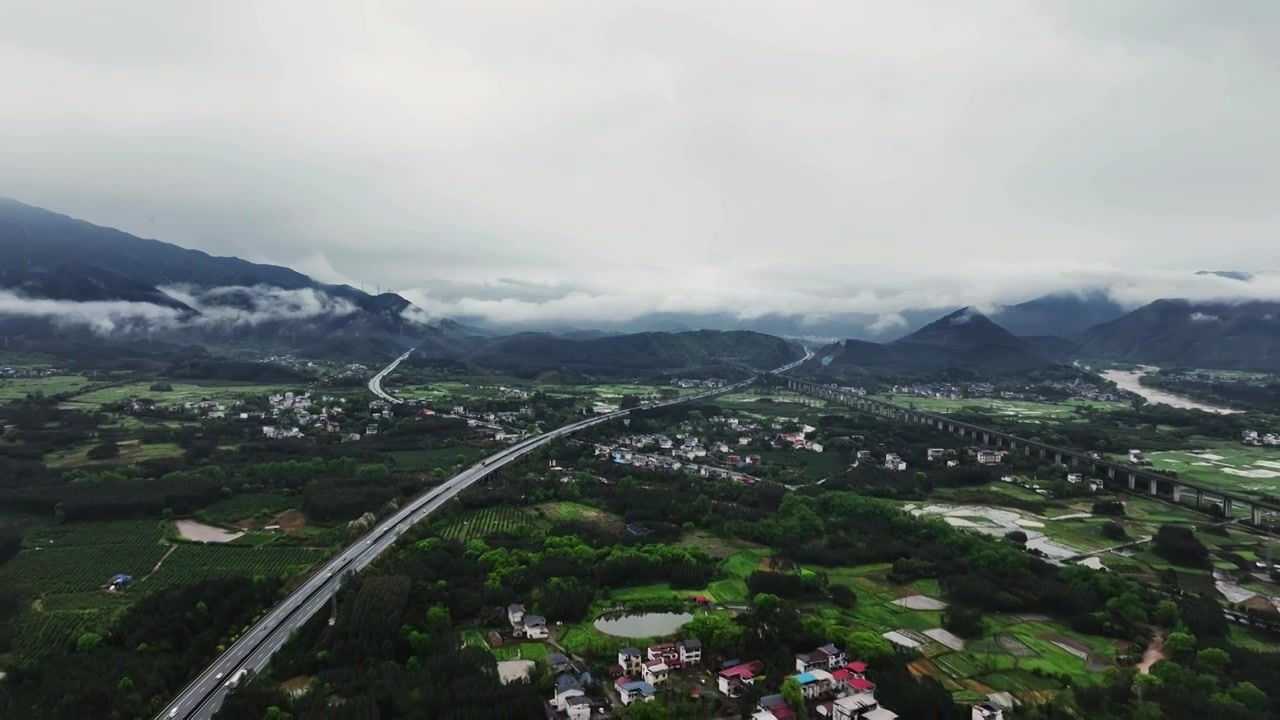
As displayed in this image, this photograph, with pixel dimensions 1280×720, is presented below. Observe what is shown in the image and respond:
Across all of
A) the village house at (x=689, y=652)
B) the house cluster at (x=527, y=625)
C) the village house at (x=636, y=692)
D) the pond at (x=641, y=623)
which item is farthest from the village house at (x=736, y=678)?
the house cluster at (x=527, y=625)

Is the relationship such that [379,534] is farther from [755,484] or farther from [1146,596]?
[1146,596]

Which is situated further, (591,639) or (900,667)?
(591,639)

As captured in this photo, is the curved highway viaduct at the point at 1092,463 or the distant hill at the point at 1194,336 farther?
the distant hill at the point at 1194,336

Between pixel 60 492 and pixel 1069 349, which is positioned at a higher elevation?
pixel 1069 349

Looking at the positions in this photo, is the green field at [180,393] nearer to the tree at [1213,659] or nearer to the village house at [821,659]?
the village house at [821,659]

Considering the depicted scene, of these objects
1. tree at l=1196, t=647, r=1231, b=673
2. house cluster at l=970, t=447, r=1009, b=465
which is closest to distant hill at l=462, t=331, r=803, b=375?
house cluster at l=970, t=447, r=1009, b=465

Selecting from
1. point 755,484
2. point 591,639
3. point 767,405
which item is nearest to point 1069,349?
point 767,405

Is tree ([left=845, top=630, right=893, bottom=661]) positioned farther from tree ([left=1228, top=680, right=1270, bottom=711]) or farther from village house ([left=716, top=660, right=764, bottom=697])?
tree ([left=1228, top=680, right=1270, bottom=711])
